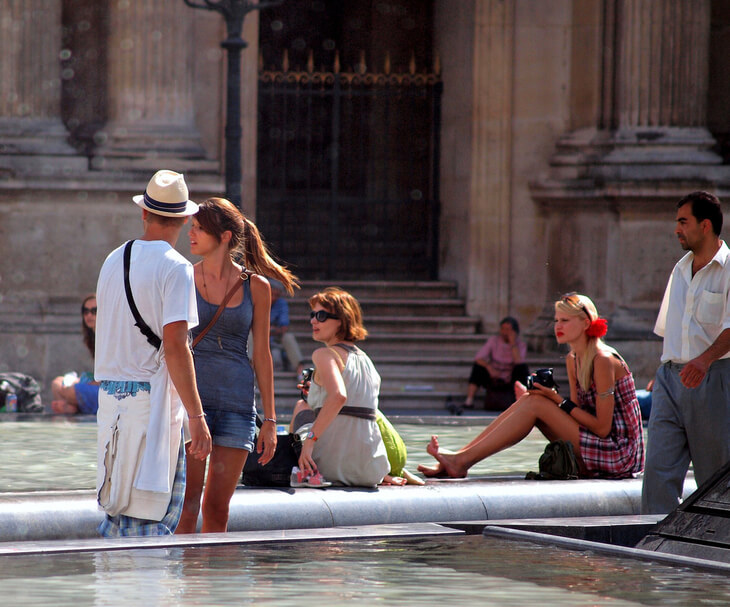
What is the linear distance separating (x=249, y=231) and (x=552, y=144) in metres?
11.8

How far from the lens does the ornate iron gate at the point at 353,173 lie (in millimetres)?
18219

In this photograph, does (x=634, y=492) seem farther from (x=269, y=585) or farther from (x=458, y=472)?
(x=269, y=585)

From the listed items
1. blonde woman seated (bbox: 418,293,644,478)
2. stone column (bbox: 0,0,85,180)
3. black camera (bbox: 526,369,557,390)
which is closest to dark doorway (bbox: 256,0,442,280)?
stone column (bbox: 0,0,85,180)

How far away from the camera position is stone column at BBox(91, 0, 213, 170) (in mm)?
15867

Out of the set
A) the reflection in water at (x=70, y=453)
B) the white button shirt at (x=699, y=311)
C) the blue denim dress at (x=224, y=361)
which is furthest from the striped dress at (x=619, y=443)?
the blue denim dress at (x=224, y=361)

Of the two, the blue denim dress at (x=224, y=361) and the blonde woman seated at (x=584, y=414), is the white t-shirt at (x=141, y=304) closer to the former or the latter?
the blue denim dress at (x=224, y=361)

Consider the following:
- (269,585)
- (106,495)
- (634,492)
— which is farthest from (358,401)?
(269,585)

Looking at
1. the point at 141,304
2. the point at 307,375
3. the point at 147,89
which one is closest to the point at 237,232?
the point at 141,304

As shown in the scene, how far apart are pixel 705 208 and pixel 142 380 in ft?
9.48

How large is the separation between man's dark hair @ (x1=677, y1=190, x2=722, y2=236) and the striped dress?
62.9 inches

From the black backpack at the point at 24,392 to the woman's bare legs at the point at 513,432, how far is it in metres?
5.57

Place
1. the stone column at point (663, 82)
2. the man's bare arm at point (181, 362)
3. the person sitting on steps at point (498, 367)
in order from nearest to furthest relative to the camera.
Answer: the man's bare arm at point (181, 362) < the person sitting on steps at point (498, 367) < the stone column at point (663, 82)

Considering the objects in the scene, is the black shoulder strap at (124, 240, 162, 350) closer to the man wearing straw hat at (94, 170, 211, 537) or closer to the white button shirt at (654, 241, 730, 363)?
the man wearing straw hat at (94, 170, 211, 537)

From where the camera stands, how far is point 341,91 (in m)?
18.4
